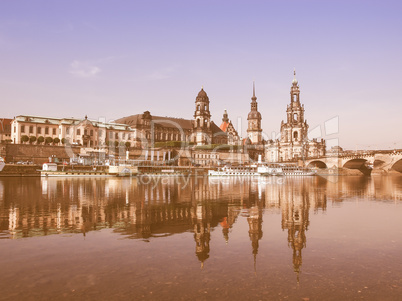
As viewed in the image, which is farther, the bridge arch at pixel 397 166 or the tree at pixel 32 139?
the bridge arch at pixel 397 166

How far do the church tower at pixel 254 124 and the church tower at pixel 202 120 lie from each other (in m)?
29.7

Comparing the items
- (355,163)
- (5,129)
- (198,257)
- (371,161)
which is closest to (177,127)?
(5,129)

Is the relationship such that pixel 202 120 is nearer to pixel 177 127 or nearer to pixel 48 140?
pixel 177 127

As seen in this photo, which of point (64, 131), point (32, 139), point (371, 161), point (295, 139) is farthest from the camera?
point (295, 139)

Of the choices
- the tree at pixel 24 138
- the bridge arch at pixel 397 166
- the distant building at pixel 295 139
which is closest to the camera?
the tree at pixel 24 138

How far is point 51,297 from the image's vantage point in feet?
20.8

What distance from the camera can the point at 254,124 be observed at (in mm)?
145875

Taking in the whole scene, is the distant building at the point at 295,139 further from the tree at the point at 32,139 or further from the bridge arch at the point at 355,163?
the tree at the point at 32,139

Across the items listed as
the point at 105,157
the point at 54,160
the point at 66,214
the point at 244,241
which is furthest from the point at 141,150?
the point at 244,241

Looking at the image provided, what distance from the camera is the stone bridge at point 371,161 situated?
265 ft

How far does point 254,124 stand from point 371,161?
64182 mm

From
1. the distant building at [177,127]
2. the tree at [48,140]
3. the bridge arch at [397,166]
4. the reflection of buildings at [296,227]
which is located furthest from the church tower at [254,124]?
the reflection of buildings at [296,227]

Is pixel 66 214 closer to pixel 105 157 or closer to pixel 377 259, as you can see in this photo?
pixel 377 259

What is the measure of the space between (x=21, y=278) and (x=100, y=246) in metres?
2.96
